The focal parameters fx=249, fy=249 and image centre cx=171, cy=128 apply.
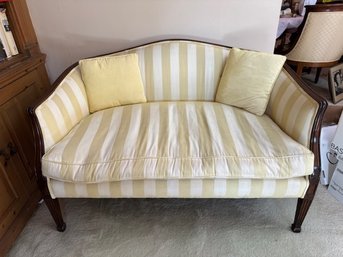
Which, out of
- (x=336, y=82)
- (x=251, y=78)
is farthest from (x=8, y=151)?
(x=336, y=82)

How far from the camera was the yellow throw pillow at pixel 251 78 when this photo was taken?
4.69 feet

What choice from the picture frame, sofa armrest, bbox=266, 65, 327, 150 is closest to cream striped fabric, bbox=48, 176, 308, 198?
sofa armrest, bbox=266, 65, 327, 150

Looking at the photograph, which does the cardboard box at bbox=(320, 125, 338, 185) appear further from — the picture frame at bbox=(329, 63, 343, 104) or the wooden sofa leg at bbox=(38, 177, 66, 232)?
the wooden sofa leg at bbox=(38, 177, 66, 232)

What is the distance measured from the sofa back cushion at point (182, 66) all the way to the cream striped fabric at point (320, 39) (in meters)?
1.13

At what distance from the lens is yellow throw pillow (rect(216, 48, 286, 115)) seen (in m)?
1.43

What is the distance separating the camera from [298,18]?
2645 millimetres

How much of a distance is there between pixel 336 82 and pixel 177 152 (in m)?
2.06

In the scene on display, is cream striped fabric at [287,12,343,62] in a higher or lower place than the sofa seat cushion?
higher

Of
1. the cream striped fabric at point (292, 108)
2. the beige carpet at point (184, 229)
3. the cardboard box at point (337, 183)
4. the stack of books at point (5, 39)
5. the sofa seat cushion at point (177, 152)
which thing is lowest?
the beige carpet at point (184, 229)

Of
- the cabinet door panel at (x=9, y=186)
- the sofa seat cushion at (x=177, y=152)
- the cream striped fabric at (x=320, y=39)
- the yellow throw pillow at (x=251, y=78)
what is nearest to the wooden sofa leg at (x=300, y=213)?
the sofa seat cushion at (x=177, y=152)

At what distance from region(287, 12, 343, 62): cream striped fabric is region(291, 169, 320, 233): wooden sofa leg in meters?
1.63

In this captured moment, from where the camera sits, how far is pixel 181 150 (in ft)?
3.80

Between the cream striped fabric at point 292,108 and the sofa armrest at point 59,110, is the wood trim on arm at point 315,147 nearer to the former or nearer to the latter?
the cream striped fabric at point 292,108

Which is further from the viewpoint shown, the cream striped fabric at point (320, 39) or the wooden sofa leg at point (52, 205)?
the cream striped fabric at point (320, 39)
